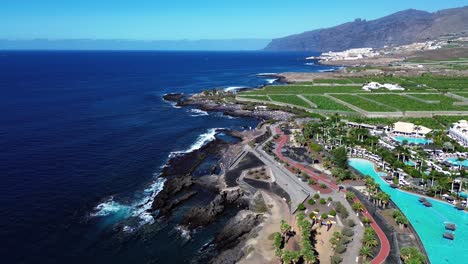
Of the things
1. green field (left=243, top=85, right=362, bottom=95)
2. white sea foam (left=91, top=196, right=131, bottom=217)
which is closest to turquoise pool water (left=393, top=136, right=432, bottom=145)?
white sea foam (left=91, top=196, right=131, bottom=217)

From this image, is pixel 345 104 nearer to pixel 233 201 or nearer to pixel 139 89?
pixel 233 201

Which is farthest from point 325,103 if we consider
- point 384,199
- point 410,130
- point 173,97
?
point 384,199

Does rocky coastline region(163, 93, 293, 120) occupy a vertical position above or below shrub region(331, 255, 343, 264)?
above

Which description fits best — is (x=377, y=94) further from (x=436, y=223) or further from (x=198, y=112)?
(x=436, y=223)

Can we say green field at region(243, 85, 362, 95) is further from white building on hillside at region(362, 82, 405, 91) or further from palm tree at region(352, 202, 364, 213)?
palm tree at region(352, 202, 364, 213)

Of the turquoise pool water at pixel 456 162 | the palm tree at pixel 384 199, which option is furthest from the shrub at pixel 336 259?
the turquoise pool water at pixel 456 162

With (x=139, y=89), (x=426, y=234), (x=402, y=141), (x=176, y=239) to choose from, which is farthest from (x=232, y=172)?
(x=139, y=89)
